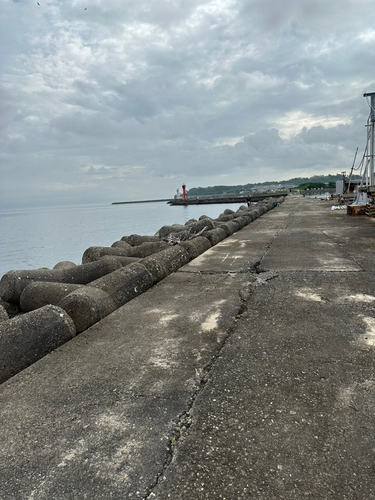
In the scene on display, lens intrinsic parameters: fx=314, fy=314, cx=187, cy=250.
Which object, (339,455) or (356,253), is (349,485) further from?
(356,253)

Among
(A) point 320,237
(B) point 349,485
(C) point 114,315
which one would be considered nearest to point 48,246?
(A) point 320,237

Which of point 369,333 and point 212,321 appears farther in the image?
point 212,321

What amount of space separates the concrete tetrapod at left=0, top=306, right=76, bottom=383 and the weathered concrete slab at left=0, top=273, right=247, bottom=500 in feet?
0.34

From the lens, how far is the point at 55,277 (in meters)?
5.23

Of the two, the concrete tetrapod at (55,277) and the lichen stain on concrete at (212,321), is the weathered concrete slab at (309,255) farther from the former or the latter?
the concrete tetrapod at (55,277)

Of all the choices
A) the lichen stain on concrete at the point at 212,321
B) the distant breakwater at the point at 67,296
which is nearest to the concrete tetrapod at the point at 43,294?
the distant breakwater at the point at 67,296

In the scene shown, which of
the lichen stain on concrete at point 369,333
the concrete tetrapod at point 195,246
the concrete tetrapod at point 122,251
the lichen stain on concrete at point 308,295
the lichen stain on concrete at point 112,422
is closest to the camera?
the lichen stain on concrete at point 112,422

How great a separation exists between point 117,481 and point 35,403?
877 millimetres

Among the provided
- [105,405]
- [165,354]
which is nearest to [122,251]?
[165,354]

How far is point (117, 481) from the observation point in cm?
142

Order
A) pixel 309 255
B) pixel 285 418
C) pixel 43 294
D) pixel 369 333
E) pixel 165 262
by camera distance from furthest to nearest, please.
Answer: pixel 309 255 → pixel 165 262 → pixel 43 294 → pixel 369 333 → pixel 285 418

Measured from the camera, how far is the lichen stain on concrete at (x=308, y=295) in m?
3.51

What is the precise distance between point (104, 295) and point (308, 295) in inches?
93.0

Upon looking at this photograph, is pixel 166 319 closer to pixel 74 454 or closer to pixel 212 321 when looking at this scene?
pixel 212 321
